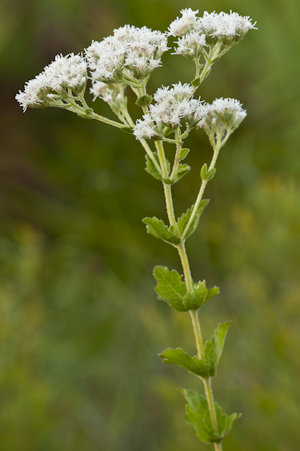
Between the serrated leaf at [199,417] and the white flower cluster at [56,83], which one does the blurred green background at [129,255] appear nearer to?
the serrated leaf at [199,417]

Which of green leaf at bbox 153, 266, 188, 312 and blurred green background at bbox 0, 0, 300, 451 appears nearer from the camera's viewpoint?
green leaf at bbox 153, 266, 188, 312

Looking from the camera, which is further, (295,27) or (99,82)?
(295,27)

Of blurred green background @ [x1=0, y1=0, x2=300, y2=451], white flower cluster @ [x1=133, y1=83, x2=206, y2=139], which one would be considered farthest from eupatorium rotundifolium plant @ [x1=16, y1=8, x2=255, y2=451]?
blurred green background @ [x1=0, y1=0, x2=300, y2=451]

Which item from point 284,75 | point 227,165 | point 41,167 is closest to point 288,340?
point 227,165

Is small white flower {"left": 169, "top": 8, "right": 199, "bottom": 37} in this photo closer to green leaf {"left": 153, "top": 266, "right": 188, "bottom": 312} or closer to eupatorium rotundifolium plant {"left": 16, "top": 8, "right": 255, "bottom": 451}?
eupatorium rotundifolium plant {"left": 16, "top": 8, "right": 255, "bottom": 451}

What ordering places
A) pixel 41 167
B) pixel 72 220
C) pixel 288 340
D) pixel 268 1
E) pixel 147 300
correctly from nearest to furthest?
pixel 288 340 < pixel 147 300 < pixel 72 220 < pixel 41 167 < pixel 268 1

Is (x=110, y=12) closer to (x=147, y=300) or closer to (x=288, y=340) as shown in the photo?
(x=147, y=300)
